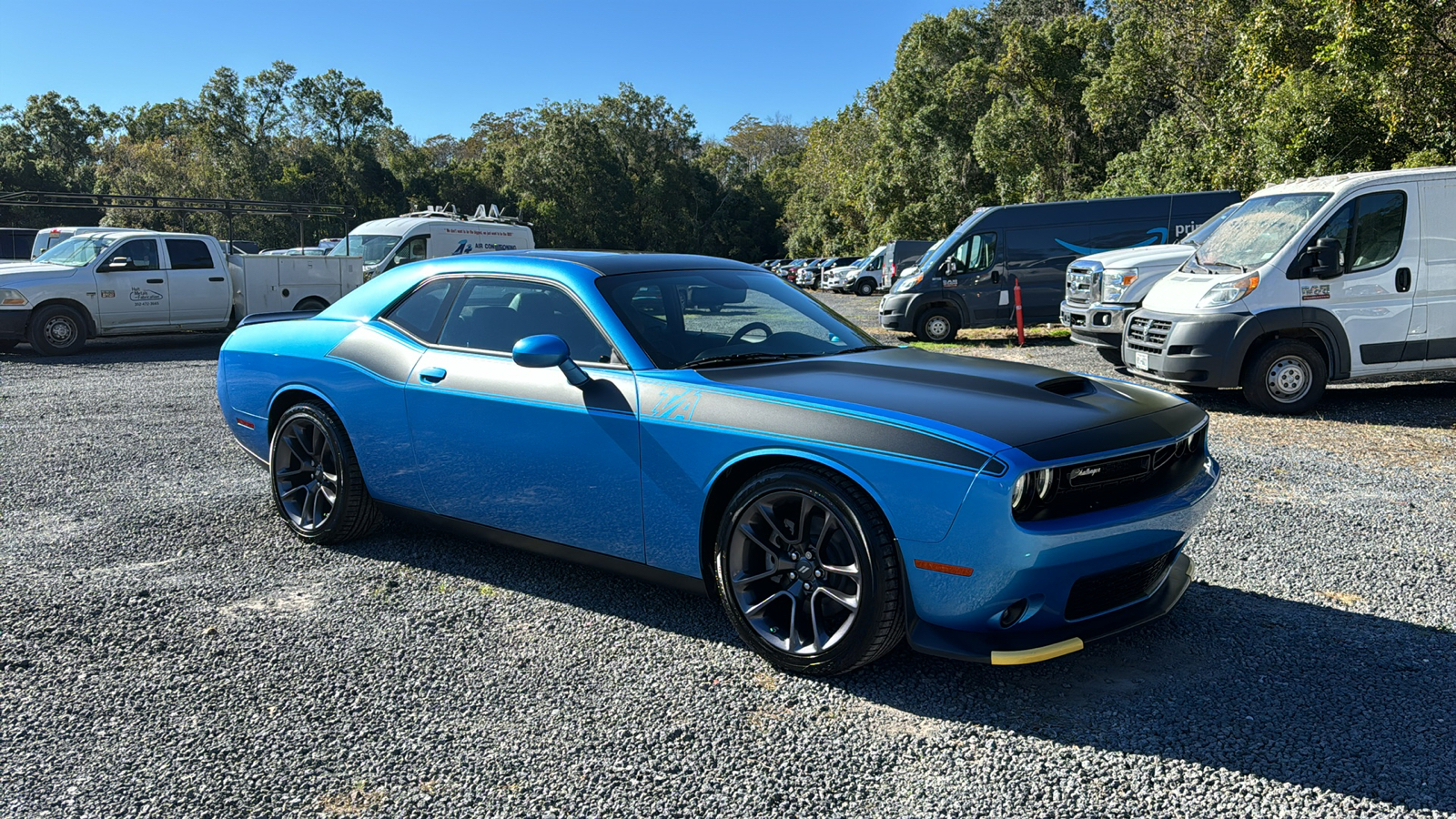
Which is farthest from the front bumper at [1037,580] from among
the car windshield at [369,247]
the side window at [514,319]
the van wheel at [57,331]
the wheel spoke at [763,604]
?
the car windshield at [369,247]

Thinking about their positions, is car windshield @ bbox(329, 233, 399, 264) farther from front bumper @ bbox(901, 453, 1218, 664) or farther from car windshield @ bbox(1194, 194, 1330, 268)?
front bumper @ bbox(901, 453, 1218, 664)

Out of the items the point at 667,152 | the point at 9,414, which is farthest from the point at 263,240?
the point at 9,414

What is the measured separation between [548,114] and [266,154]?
18302 millimetres

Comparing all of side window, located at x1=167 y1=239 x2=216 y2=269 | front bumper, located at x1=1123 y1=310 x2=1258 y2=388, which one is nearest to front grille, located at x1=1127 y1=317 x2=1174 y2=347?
front bumper, located at x1=1123 y1=310 x2=1258 y2=388

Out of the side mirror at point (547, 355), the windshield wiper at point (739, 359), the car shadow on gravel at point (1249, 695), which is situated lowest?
the car shadow on gravel at point (1249, 695)

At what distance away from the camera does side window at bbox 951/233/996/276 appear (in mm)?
16406

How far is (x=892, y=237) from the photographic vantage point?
164ft

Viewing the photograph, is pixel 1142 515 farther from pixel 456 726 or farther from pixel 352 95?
pixel 352 95

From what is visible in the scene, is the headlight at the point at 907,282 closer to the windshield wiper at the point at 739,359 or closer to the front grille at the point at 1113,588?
the windshield wiper at the point at 739,359

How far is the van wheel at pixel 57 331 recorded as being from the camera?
45.5ft

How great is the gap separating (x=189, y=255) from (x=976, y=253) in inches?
498

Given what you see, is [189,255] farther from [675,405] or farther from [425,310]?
[675,405]

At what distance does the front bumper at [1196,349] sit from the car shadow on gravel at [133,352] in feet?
40.6

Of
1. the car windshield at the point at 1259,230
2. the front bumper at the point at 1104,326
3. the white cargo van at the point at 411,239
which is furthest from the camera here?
the white cargo van at the point at 411,239
